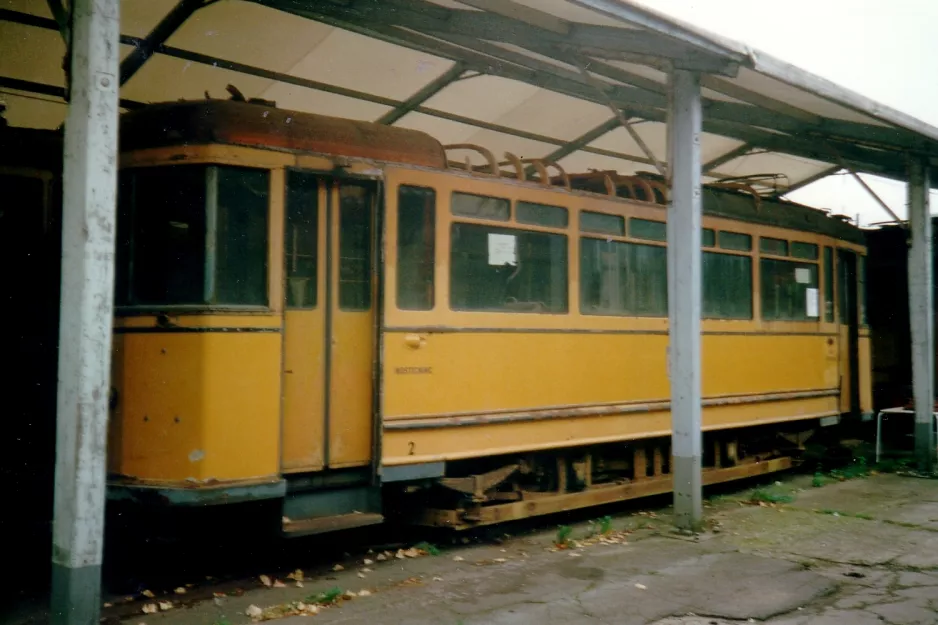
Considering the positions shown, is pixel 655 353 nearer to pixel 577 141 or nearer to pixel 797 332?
pixel 797 332

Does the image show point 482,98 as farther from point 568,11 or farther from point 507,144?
point 568,11

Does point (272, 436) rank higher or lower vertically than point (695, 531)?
higher

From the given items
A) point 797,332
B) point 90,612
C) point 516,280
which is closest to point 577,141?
point 797,332

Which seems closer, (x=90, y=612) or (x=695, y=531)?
(x=90, y=612)

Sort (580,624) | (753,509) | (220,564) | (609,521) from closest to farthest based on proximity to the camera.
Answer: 1. (580,624)
2. (220,564)
3. (609,521)
4. (753,509)

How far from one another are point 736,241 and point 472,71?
3.36 metres

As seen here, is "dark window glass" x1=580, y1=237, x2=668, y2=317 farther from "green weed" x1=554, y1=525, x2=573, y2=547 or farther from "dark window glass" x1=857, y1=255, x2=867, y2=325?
"dark window glass" x1=857, y1=255, x2=867, y2=325

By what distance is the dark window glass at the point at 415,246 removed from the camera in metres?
6.47

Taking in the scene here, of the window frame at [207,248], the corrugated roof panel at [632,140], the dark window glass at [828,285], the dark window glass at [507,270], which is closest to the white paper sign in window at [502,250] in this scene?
the dark window glass at [507,270]

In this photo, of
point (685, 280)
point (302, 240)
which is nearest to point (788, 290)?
point (685, 280)

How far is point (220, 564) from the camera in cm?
646

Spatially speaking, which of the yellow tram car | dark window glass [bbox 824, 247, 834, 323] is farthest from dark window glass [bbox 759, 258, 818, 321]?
the yellow tram car

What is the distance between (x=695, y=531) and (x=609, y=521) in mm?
724

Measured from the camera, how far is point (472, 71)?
360 inches
